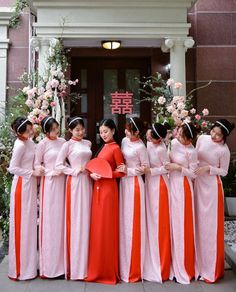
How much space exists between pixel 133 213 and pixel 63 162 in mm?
904

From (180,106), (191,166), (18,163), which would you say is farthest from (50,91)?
(191,166)

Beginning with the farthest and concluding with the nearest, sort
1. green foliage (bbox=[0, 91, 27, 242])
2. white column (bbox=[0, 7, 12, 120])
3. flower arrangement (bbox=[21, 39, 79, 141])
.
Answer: white column (bbox=[0, 7, 12, 120])
green foliage (bbox=[0, 91, 27, 242])
flower arrangement (bbox=[21, 39, 79, 141])

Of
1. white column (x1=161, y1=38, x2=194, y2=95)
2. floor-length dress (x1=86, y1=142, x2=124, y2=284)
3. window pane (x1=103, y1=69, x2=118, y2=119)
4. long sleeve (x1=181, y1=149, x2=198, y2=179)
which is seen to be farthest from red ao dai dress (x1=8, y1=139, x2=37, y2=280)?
window pane (x1=103, y1=69, x2=118, y2=119)

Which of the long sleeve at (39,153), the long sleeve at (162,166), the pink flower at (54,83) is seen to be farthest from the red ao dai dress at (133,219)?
the pink flower at (54,83)

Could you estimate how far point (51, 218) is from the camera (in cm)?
388

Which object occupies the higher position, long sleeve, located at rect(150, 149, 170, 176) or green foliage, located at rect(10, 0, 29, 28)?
green foliage, located at rect(10, 0, 29, 28)

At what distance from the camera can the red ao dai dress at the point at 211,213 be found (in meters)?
3.91

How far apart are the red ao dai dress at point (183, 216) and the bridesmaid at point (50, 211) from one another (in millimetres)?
1182

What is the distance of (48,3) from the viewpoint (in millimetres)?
5980

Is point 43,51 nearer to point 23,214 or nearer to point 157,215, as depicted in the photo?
point 23,214

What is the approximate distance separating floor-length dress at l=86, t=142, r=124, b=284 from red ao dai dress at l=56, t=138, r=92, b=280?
0.07 m

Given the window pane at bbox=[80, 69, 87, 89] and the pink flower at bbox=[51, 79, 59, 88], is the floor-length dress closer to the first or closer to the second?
the pink flower at bbox=[51, 79, 59, 88]

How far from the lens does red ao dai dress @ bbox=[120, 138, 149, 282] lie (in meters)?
3.86

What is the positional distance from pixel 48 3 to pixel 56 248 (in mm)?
3987
